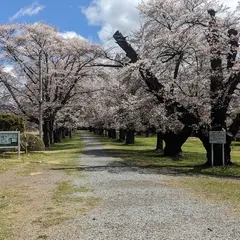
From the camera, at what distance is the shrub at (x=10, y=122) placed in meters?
22.7

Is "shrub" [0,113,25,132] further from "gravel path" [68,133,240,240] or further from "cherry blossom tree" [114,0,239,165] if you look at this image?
"gravel path" [68,133,240,240]

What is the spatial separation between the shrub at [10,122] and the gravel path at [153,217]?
13.4 metres

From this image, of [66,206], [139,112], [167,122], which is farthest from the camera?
[139,112]

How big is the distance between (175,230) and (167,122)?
15.9m

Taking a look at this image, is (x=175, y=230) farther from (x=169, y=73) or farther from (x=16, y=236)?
(x=169, y=73)

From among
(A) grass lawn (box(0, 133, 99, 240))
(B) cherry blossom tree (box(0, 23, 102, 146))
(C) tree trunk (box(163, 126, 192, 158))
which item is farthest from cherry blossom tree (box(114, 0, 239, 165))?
(B) cherry blossom tree (box(0, 23, 102, 146))

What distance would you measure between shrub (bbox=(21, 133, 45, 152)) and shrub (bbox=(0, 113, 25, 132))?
109 cm

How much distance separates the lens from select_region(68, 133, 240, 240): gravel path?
5859 mm

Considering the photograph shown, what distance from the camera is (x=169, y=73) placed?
22578 mm

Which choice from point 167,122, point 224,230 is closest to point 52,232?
point 224,230

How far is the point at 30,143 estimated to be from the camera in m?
25.5

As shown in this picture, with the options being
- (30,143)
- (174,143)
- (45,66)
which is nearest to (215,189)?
(174,143)

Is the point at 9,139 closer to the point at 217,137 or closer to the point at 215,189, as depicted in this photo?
the point at 217,137

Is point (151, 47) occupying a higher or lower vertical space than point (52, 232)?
higher
